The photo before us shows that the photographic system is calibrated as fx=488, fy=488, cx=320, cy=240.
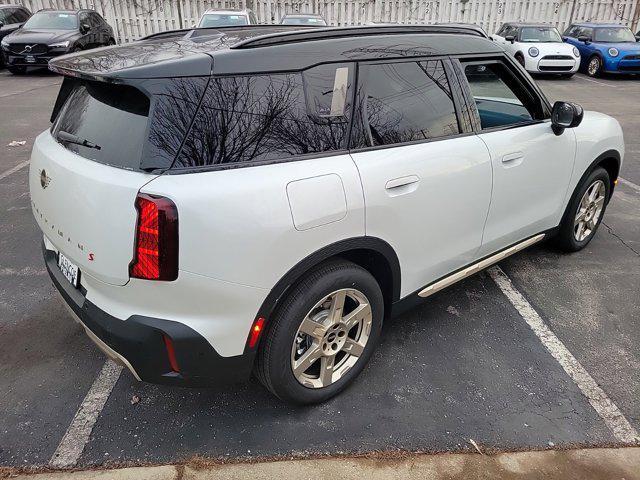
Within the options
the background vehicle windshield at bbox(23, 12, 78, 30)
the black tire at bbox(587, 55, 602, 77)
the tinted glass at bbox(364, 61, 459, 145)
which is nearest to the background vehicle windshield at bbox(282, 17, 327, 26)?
the background vehicle windshield at bbox(23, 12, 78, 30)

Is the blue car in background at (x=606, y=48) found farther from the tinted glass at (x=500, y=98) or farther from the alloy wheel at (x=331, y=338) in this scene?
the alloy wheel at (x=331, y=338)

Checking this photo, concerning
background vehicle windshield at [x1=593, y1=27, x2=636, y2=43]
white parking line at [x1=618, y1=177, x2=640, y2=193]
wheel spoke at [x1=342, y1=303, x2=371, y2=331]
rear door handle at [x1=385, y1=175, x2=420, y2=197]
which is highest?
rear door handle at [x1=385, y1=175, x2=420, y2=197]

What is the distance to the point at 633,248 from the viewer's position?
170 inches

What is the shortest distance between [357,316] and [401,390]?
0.51 m

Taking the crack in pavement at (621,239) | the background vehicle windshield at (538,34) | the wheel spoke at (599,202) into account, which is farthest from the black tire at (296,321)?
the background vehicle windshield at (538,34)

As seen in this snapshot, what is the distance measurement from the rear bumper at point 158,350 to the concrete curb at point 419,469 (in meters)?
0.41

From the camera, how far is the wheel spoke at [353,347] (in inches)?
101

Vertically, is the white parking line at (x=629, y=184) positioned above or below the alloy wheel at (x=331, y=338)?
below

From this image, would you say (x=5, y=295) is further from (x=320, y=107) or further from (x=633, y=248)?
(x=633, y=248)

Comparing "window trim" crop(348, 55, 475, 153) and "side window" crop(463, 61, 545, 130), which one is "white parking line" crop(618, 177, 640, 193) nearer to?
"side window" crop(463, 61, 545, 130)

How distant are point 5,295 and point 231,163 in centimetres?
250

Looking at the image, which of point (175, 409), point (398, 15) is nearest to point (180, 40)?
point (175, 409)

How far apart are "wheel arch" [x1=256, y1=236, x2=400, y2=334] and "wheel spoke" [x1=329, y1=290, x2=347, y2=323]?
18 cm

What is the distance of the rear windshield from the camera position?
195 centimetres
